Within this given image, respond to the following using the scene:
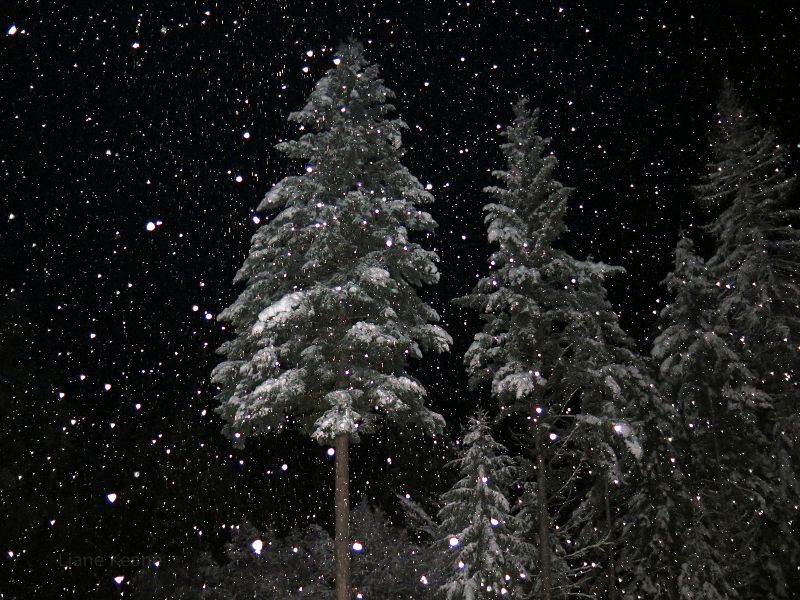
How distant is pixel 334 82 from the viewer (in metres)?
17.4

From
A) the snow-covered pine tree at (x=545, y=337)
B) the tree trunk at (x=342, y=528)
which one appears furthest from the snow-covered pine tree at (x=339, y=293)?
the snow-covered pine tree at (x=545, y=337)

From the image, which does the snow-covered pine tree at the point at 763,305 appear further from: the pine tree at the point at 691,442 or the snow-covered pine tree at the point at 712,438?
the pine tree at the point at 691,442

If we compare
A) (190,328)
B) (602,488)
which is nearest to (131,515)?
(190,328)

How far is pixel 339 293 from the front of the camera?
15.0 meters

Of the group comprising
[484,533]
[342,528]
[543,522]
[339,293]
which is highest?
[339,293]

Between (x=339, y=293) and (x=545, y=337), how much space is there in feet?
21.6

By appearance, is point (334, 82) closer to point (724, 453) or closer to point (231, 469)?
point (724, 453)

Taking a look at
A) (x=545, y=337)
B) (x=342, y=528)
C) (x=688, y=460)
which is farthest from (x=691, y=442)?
(x=342, y=528)

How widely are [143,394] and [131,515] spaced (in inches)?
468

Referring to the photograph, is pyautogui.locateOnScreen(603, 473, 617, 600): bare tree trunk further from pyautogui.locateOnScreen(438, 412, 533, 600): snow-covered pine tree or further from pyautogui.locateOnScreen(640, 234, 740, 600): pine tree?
pyautogui.locateOnScreen(438, 412, 533, 600): snow-covered pine tree

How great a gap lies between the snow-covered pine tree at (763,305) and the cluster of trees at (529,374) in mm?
72

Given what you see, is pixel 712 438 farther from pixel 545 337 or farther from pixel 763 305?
pixel 545 337

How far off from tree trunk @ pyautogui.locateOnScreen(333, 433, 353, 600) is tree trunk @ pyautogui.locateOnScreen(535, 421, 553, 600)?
531 cm

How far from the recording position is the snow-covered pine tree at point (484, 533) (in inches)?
790
